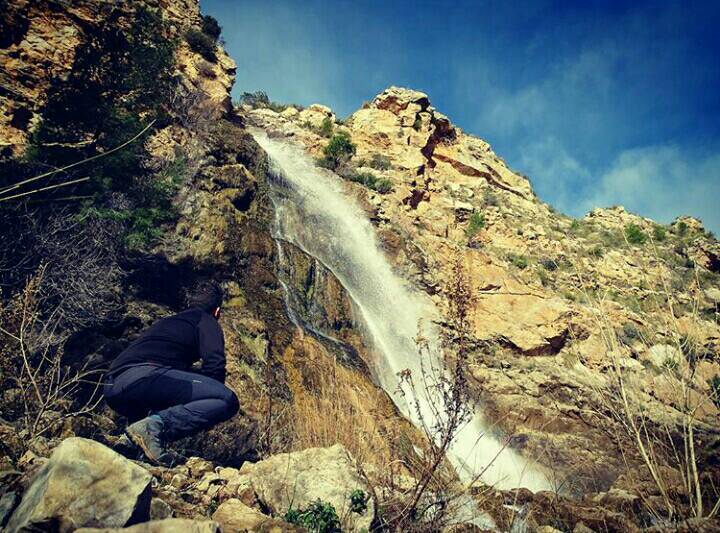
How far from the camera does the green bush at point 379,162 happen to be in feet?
81.9

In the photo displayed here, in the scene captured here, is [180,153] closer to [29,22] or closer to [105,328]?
[29,22]

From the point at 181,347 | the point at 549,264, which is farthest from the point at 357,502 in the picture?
the point at 549,264

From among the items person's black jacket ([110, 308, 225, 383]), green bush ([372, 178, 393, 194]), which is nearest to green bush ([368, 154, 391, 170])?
green bush ([372, 178, 393, 194])

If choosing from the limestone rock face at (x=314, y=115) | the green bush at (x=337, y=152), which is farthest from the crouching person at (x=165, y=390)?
the limestone rock face at (x=314, y=115)

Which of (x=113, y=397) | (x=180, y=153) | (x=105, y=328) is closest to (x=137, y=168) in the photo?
(x=180, y=153)

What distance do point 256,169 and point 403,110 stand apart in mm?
15346

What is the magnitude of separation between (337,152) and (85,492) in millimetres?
23478

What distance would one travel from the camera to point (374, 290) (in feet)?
56.3

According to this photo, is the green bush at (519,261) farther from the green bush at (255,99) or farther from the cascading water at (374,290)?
the green bush at (255,99)

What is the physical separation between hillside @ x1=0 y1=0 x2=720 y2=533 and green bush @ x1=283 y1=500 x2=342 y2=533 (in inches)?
1.0

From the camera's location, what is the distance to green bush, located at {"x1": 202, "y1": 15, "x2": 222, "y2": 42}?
920 inches

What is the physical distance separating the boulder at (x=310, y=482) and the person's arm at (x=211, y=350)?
896 millimetres

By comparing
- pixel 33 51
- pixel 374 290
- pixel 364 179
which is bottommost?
pixel 33 51

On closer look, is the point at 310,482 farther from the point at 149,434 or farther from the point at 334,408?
the point at 334,408
